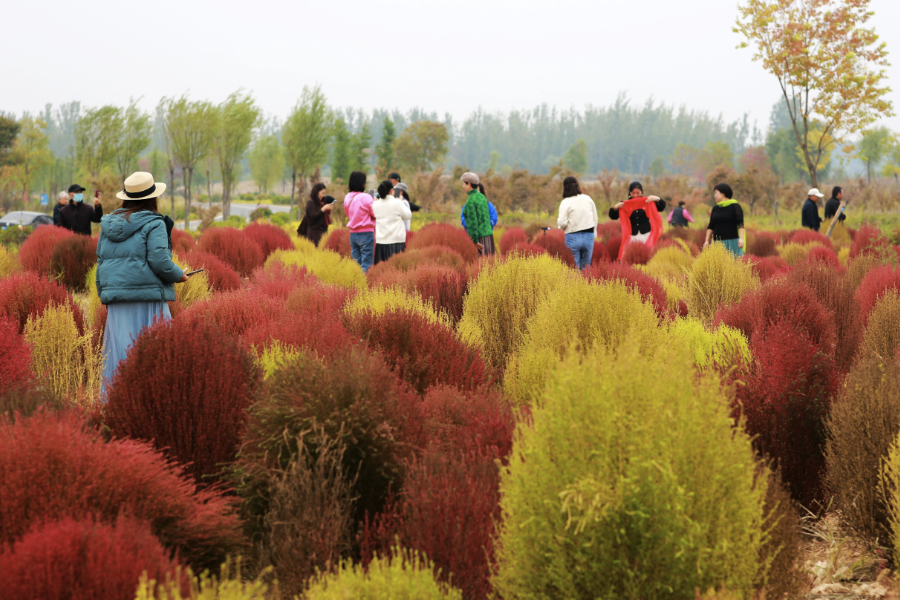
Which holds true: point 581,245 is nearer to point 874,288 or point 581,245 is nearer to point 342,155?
point 874,288

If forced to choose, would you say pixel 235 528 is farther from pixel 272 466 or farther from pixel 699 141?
pixel 699 141

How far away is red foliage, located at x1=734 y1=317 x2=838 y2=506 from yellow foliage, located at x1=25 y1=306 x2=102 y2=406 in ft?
14.7

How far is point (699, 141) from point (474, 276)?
181018 mm

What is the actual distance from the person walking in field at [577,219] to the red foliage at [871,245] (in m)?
3.76

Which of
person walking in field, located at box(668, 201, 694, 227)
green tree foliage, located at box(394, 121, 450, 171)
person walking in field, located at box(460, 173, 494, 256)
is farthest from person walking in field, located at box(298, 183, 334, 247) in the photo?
green tree foliage, located at box(394, 121, 450, 171)

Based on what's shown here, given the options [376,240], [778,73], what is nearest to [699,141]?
[778,73]

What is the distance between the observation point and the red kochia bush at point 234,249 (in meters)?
10.4

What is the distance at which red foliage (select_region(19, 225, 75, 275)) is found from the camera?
8.95m

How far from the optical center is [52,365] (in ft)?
16.3

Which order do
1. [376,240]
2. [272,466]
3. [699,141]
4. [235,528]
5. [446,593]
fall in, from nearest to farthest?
1. [446,593]
2. [235,528]
3. [272,466]
4. [376,240]
5. [699,141]

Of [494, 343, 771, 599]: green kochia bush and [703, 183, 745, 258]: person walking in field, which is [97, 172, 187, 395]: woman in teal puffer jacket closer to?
[494, 343, 771, 599]: green kochia bush

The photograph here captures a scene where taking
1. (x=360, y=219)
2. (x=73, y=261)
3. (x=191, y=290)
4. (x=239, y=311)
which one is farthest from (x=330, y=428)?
(x=73, y=261)

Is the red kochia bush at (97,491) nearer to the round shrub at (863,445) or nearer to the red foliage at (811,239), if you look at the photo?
the round shrub at (863,445)

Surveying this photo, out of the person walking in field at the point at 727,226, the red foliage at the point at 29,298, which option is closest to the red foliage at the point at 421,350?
the red foliage at the point at 29,298
